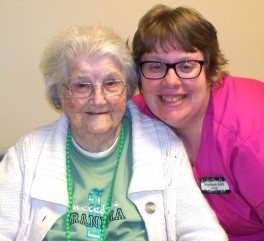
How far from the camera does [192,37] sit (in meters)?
1.19

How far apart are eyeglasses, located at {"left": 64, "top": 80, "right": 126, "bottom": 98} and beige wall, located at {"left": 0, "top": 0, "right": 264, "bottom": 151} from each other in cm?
63

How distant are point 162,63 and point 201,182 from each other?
1.49ft

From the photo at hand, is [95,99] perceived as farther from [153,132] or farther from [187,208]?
[187,208]

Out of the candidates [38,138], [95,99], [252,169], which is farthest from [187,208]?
[38,138]

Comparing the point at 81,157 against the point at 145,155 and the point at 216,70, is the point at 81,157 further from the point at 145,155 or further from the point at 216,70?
the point at 216,70

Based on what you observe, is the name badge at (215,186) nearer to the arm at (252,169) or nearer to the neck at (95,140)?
the arm at (252,169)

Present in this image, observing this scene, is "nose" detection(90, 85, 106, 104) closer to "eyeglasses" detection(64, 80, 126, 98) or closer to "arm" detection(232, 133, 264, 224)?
"eyeglasses" detection(64, 80, 126, 98)

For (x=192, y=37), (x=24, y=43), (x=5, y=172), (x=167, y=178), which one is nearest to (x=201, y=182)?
(x=167, y=178)

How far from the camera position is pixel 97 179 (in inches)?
50.6

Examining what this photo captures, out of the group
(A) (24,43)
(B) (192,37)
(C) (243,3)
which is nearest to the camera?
(B) (192,37)

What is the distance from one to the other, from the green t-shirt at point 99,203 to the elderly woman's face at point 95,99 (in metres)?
0.14

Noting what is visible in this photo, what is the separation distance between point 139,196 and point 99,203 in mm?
147

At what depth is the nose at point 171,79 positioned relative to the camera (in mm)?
1194

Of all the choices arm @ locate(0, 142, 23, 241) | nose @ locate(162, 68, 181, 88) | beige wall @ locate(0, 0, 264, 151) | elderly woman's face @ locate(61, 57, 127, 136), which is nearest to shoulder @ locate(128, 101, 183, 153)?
elderly woman's face @ locate(61, 57, 127, 136)
